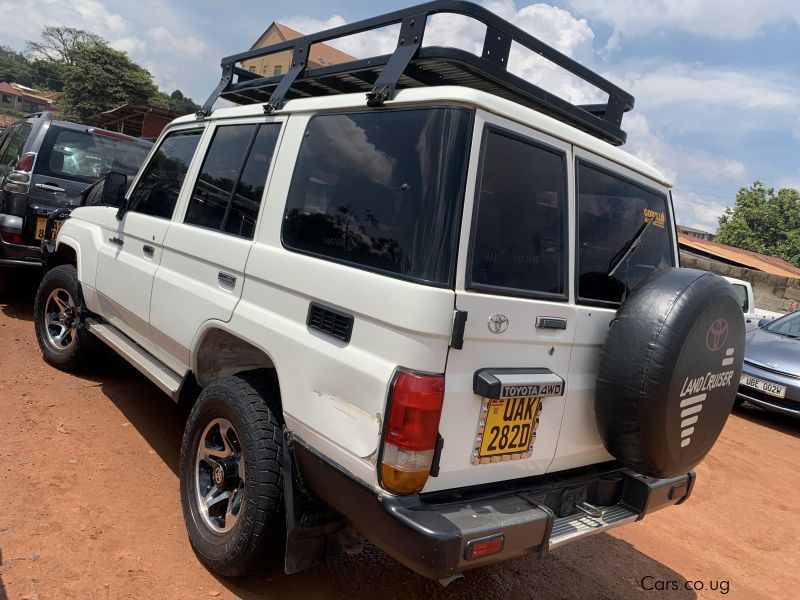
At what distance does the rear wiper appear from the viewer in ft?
8.41

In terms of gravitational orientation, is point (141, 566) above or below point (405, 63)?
below

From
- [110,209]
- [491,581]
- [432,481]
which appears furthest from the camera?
[110,209]

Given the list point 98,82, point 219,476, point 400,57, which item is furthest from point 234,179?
point 98,82

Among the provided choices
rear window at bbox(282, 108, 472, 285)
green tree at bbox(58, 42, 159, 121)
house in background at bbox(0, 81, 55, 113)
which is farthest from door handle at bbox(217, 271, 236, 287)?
Answer: house in background at bbox(0, 81, 55, 113)

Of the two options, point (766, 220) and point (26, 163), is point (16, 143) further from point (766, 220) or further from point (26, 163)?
point (766, 220)

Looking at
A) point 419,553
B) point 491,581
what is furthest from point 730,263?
point 419,553

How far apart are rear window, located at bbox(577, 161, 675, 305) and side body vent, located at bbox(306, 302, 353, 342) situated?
0.95m

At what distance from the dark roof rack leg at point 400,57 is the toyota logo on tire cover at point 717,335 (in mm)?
1525

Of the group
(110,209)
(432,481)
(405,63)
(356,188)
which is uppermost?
(405,63)

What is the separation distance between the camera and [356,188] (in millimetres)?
2258

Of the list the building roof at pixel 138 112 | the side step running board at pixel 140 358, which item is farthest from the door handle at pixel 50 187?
the building roof at pixel 138 112

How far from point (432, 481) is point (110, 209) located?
3.12 meters

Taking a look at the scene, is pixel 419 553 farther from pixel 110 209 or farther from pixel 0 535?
pixel 110 209

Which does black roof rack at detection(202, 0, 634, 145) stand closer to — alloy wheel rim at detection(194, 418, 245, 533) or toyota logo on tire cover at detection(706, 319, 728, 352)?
toyota logo on tire cover at detection(706, 319, 728, 352)
